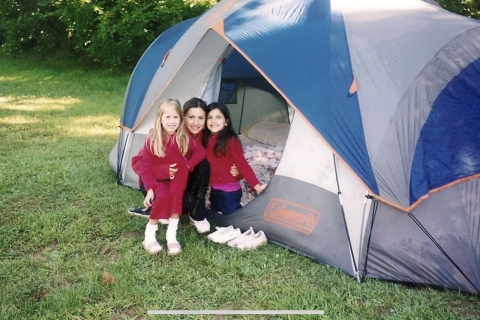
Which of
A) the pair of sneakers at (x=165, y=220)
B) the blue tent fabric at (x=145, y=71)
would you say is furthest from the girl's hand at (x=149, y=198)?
the blue tent fabric at (x=145, y=71)

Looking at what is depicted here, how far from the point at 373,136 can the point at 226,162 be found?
114 cm

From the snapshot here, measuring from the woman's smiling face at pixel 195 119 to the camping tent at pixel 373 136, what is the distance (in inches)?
23.0

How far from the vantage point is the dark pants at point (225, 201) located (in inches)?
143

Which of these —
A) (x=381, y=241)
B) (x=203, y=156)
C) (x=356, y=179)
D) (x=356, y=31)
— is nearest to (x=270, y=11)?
(x=356, y=31)

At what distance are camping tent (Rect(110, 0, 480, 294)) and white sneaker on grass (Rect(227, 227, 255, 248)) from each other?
0.07m

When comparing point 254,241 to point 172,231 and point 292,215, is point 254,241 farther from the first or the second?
point 172,231

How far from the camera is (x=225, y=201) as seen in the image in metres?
3.64

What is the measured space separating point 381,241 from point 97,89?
24.2ft

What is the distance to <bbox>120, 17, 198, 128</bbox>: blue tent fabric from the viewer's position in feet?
14.0

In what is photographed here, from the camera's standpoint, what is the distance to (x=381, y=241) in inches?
113

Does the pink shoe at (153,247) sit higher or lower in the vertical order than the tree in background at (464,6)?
lower

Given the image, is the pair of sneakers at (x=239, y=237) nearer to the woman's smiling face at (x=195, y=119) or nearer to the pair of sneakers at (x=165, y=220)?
the pair of sneakers at (x=165, y=220)

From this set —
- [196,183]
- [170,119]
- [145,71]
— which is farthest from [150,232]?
[145,71]

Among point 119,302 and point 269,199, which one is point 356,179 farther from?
point 119,302
